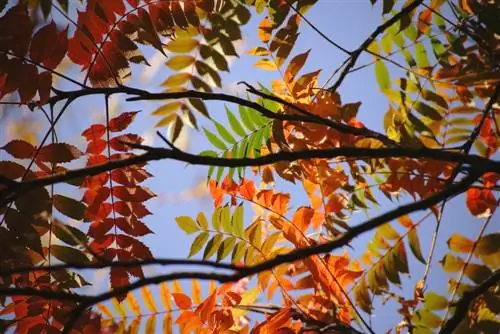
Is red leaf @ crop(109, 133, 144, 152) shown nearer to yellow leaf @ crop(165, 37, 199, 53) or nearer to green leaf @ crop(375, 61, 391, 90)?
yellow leaf @ crop(165, 37, 199, 53)

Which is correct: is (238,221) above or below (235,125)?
below

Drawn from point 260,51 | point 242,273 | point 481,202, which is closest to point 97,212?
point 260,51

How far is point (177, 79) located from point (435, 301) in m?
1.04

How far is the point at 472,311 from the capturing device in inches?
50.4

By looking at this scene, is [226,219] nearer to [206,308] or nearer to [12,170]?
[206,308]

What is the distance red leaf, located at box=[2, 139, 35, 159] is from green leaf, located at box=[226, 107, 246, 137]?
0.57 metres

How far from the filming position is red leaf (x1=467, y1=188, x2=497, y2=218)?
1.34 meters

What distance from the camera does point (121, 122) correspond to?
50.8 inches

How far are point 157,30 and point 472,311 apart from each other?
1.20 metres

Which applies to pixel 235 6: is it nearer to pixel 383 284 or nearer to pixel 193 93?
pixel 193 93

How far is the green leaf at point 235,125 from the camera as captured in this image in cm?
143

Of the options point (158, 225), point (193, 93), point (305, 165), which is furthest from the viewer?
point (158, 225)

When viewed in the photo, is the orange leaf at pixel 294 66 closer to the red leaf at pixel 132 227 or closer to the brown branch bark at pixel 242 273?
the red leaf at pixel 132 227

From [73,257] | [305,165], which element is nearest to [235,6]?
[305,165]
